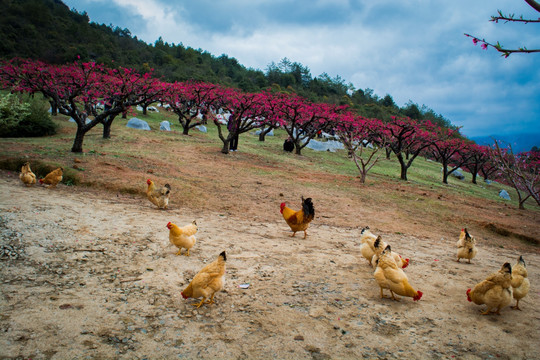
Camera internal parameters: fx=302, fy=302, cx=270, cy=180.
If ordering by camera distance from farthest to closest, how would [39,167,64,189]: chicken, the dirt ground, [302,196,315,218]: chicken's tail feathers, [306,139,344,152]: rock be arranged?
[306,139,344,152]: rock
[39,167,64,189]: chicken
[302,196,315,218]: chicken's tail feathers
the dirt ground

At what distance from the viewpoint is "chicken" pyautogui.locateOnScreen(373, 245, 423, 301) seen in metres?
3.97

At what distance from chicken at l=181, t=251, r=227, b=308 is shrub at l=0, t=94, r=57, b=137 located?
49.4ft

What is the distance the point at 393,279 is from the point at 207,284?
7.96 feet

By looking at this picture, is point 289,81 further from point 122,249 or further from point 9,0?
point 122,249

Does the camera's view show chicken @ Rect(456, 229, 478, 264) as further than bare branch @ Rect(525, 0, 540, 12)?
Yes

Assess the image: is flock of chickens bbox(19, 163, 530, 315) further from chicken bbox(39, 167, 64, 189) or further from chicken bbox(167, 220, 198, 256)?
chicken bbox(39, 167, 64, 189)

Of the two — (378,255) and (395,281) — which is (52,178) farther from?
(395,281)

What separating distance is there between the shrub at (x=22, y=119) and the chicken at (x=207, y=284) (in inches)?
593

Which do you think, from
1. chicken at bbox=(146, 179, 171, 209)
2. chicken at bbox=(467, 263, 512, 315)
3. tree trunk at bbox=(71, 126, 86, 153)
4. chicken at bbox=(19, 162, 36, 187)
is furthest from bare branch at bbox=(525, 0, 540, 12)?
tree trunk at bbox=(71, 126, 86, 153)

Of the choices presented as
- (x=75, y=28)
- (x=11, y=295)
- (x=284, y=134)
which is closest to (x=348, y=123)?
(x=284, y=134)

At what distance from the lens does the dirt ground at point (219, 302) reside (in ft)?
9.77

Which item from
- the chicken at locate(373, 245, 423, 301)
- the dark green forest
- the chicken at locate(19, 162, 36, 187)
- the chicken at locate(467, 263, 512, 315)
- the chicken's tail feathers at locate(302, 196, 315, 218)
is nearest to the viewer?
the chicken at locate(467, 263, 512, 315)

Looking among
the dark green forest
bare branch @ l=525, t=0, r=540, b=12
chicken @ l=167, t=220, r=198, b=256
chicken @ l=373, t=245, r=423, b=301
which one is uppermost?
the dark green forest

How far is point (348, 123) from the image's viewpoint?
2519 cm
